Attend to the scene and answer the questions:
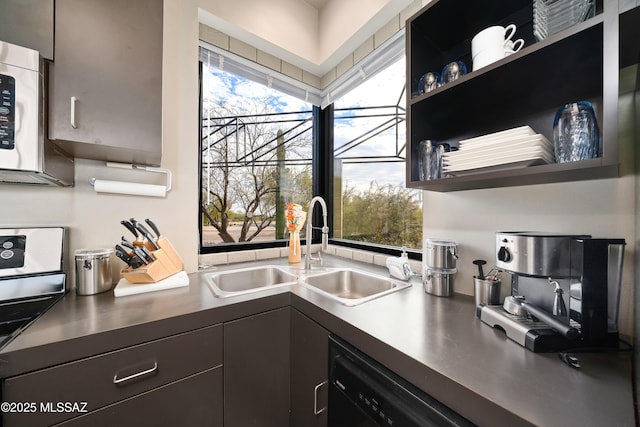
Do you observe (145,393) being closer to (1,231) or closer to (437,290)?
(1,231)

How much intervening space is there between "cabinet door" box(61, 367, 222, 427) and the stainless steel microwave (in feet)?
2.64

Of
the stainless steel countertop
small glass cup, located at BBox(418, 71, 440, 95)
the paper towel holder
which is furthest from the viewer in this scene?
the paper towel holder

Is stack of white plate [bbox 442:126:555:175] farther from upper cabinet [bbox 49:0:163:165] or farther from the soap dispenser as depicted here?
upper cabinet [bbox 49:0:163:165]

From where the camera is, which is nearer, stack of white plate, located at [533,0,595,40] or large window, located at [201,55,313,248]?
stack of white plate, located at [533,0,595,40]

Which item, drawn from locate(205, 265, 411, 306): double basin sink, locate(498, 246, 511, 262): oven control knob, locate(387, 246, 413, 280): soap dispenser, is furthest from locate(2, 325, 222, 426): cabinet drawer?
locate(498, 246, 511, 262): oven control knob

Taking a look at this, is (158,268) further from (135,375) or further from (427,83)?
(427,83)

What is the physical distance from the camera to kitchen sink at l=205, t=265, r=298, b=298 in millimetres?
1377

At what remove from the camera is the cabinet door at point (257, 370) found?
922mm

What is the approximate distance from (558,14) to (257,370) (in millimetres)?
1573

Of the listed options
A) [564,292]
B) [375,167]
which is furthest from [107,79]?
[564,292]

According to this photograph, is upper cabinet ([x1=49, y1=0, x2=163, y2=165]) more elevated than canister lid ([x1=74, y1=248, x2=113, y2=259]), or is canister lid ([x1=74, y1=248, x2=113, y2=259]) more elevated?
upper cabinet ([x1=49, y1=0, x2=163, y2=165])

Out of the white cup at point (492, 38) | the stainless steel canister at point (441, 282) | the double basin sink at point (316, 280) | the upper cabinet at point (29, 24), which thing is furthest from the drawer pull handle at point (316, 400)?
the upper cabinet at point (29, 24)

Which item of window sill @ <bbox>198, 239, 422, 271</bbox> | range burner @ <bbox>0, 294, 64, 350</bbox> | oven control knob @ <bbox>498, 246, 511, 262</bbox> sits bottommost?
range burner @ <bbox>0, 294, 64, 350</bbox>

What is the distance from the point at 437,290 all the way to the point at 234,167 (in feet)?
4.94
